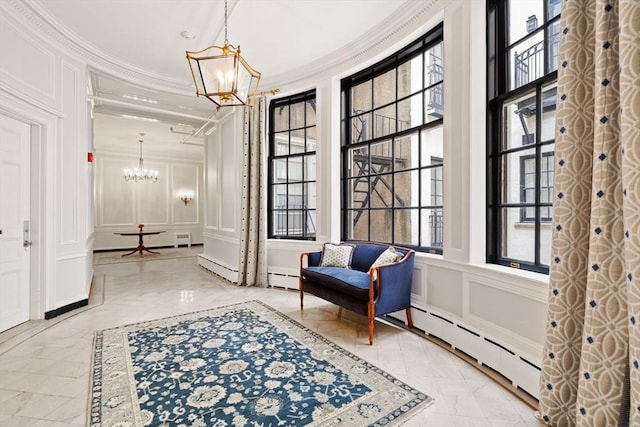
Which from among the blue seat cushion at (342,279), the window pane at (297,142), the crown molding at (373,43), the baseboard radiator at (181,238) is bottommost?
the baseboard radiator at (181,238)

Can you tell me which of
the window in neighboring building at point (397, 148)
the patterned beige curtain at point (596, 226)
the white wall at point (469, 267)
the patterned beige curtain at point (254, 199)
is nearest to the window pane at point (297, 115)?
the patterned beige curtain at point (254, 199)

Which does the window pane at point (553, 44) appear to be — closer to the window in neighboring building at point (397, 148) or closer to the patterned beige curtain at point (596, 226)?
the patterned beige curtain at point (596, 226)

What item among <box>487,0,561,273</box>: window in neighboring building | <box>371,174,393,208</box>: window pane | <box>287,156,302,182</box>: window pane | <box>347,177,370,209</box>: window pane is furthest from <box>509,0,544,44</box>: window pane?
<box>287,156,302,182</box>: window pane

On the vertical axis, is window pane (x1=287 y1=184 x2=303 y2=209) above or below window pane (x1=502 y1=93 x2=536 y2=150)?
below

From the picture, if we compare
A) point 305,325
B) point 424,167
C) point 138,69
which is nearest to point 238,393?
point 305,325

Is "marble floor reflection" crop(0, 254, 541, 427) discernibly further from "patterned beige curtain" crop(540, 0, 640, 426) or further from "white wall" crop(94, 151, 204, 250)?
"white wall" crop(94, 151, 204, 250)

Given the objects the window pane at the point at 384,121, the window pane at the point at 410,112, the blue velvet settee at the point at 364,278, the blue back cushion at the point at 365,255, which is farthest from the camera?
the window pane at the point at 384,121

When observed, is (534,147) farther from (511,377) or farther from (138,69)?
(138,69)

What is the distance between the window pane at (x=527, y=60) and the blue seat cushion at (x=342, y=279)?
2.11 meters

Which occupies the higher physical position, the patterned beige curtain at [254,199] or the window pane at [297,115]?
the window pane at [297,115]

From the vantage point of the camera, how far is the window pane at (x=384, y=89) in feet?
12.2

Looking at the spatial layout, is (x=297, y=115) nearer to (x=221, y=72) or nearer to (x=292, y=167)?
(x=292, y=167)

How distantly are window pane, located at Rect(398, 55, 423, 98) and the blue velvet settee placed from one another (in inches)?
70.7

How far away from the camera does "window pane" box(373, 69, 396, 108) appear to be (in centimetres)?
373
